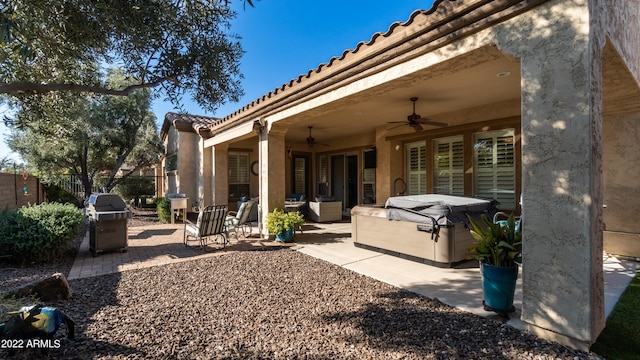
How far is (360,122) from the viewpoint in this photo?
8555 millimetres

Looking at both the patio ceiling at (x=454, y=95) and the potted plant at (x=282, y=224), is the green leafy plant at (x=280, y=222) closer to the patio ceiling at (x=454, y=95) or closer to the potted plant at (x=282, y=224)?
the potted plant at (x=282, y=224)

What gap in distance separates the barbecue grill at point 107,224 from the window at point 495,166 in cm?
777

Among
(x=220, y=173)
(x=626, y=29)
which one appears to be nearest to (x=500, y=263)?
(x=626, y=29)

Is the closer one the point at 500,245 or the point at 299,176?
the point at 500,245

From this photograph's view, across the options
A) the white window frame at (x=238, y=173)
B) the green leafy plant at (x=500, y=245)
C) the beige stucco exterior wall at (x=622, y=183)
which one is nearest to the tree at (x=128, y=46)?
the green leafy plant at (x=500, y=245)

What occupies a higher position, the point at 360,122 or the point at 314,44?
the point at 314,44

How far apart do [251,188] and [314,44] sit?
557cm

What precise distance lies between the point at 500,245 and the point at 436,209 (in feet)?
A: 6.05

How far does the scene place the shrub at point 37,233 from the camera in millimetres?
4727

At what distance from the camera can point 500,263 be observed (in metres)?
3.06

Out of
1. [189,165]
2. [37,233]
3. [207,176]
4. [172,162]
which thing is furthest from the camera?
[172,162]

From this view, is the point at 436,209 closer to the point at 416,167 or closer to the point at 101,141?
the point at 416,167

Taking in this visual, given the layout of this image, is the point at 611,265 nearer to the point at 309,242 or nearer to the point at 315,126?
the point at 309,242

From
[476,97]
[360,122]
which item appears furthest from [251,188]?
[476,97]
